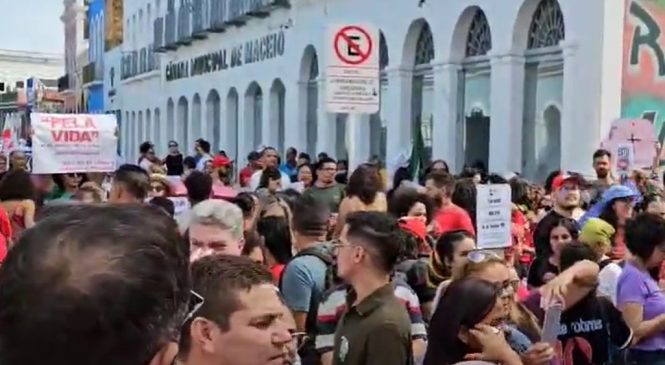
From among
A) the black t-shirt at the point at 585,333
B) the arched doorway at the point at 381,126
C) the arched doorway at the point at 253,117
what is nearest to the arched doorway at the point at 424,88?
the arched doorway at the point at 381,126

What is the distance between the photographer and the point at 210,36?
1412 inches

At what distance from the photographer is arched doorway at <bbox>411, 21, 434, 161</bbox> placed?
20.3m

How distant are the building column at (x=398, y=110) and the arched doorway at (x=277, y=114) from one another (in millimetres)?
7388

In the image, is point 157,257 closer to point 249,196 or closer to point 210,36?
point 249,196

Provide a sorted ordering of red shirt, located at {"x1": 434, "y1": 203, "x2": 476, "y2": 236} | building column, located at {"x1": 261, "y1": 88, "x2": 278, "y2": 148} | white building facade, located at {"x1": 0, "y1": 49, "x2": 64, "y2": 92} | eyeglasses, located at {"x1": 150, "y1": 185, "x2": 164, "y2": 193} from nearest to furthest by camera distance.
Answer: red shirt, located at {"x1": 434, "y1": 203, "x2": 476, "y2": 236}, eyeglasses, located at {"x1": 150, "y1": 185, "x2": 164, "y2": 193}, building column, located at {"x1": 261, "y1": 88, "x2": 278, "y2": 148}, white building facade, located at {"x1": 0, "y1": 49, "x2": 64, "y2": 92}

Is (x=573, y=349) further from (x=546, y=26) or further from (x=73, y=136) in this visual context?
(x=546, y=26)

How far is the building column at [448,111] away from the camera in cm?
1911

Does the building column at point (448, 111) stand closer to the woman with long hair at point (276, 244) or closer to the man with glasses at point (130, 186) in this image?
the man with glasses at point (130, 186)

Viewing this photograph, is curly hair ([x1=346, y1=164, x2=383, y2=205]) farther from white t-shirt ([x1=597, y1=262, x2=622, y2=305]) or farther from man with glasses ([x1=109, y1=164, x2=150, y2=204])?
white t-shirt ([x1=597, y1=262, x2=622, y2=305])

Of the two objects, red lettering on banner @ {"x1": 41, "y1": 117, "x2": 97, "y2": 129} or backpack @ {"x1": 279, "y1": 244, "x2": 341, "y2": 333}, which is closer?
backpack @ {"x1": 279, "y1": 244, "x2": 341, "y2": 333}

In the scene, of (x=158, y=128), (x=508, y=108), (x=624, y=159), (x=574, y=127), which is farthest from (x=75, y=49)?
(x=624, y=159)

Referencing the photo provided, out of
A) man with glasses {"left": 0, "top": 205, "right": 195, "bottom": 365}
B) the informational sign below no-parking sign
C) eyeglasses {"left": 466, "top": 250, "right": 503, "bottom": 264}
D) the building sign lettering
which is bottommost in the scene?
eyeglasses {"left": 466, "top": 250, "right": 503, "bottom": 264}

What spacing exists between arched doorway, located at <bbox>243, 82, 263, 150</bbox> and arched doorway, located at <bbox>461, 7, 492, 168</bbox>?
1218 centimetres

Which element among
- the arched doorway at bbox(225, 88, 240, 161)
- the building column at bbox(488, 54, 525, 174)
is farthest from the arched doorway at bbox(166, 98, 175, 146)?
the building column at bbox(488, 54, 525, 174)
